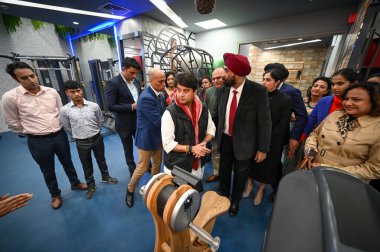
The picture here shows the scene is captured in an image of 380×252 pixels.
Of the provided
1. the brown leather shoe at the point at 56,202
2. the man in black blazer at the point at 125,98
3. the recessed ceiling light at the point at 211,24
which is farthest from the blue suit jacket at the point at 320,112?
the recessed ceiling light at the point at 211,24

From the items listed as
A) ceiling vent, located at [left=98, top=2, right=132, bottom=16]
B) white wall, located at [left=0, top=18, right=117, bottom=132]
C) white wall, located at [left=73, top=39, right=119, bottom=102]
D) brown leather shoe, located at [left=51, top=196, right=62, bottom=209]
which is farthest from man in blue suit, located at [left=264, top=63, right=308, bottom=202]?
white wall, located at [left=0, top=18, right=117, bottom=132]

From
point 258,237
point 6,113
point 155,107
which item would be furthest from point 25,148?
point 258,237

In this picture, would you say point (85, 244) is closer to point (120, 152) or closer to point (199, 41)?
point (120, 152)

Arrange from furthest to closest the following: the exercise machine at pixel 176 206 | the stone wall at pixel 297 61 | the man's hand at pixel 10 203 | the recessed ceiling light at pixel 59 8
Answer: the stone wall at pixel 297 61
the recessed ceiling light at pixel 59 8
the man's hand at pixel 10 203
the exercise machine at pixel 176 206

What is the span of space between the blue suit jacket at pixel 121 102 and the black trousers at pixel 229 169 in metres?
1.35

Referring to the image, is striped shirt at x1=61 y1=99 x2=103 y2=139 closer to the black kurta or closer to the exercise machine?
the exercise machine

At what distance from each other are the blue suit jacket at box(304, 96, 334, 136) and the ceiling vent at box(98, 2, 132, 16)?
15.2ft

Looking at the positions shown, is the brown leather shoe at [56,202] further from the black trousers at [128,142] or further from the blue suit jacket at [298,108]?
the blue suit jacket at [298,108]

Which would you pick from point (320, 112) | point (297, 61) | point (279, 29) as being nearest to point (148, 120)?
point (320, 112)

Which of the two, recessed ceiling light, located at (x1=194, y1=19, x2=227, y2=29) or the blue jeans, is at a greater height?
recessed ceiling light, located at (x1=194, y1=19, x2=227, y2=29)

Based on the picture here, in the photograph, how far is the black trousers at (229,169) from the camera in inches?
69.4

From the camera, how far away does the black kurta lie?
5.85ft

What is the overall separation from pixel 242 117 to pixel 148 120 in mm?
1037

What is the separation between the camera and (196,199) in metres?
0.70
